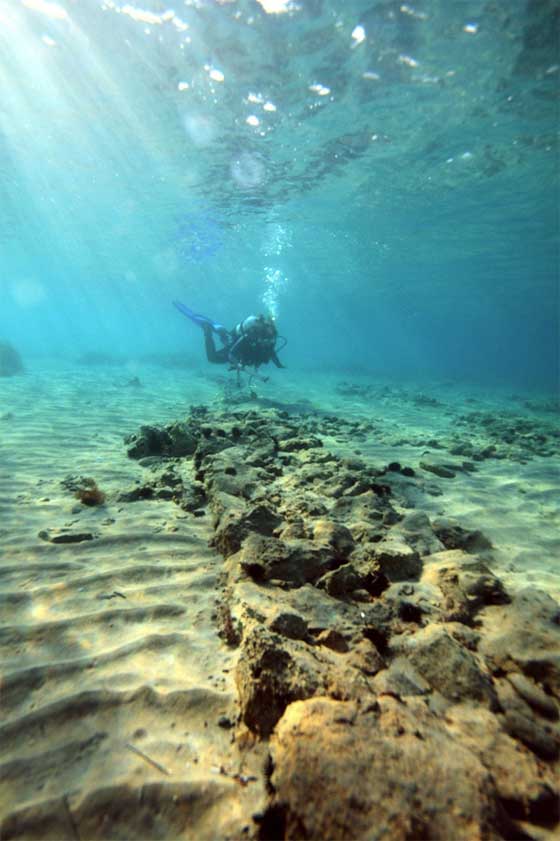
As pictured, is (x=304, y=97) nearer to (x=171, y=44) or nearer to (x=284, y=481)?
(x=171, y=44)

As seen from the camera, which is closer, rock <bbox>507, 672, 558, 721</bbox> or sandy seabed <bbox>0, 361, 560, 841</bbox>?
sandy seabed <bbox>0, 361, 560, 841</bbox>

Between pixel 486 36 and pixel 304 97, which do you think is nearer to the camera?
pixel 486 36

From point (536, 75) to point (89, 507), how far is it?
1774cm

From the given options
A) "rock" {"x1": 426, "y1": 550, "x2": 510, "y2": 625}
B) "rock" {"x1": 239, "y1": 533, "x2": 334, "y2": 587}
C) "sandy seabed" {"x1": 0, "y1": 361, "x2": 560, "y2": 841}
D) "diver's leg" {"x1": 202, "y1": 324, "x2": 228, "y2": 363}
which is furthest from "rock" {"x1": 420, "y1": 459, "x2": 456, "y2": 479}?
"diver's leg" {"x1": 202, "y1": 324, "x2": 228, "y2": 363}

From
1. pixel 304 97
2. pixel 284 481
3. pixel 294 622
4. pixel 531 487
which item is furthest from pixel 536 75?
pixel 294 622

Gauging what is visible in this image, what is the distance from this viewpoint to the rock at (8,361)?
2110 centimetres

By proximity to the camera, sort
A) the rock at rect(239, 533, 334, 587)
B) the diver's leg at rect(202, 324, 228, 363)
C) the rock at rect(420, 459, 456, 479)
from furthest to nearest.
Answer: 1. the diver's leg at rect(202, 324, 228, 363)
2. the rock at rect(420, 459, 456, 479)
3. the rock at rect(239, 533, 334, 587)

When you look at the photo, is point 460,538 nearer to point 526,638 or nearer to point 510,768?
point 526,638

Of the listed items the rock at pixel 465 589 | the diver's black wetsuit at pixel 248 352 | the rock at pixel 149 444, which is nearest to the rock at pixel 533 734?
the rock at pixel 465 589

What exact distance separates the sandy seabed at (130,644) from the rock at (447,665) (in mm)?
524

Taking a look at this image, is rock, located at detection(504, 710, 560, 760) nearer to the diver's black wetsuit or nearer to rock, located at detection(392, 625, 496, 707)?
rock, located at detection(392, 625, 496, 707)

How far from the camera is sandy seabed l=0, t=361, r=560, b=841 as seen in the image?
1688 mm

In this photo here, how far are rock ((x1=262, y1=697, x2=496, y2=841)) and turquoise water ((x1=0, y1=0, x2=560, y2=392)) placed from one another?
49.1 feet

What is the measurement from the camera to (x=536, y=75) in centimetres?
1270
